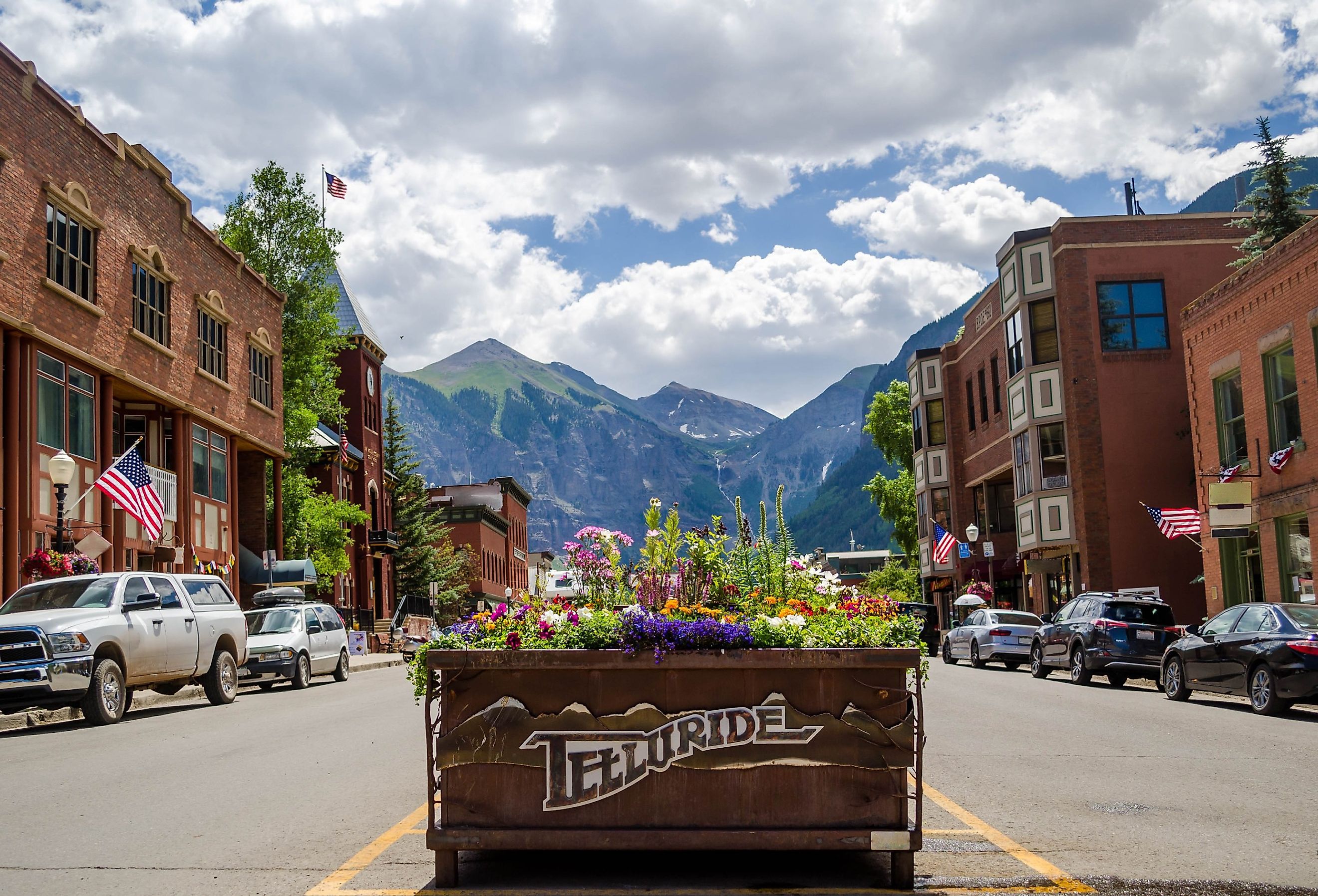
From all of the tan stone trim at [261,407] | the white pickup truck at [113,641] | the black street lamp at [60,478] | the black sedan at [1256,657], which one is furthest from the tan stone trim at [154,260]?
the black sedan at [1256,657]

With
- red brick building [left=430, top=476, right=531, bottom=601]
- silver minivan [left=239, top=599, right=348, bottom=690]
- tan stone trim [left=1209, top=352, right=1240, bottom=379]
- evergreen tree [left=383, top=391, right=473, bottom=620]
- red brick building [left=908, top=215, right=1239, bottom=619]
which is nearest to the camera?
silver minivan [left=239, top=599, right=348, bottom=690]

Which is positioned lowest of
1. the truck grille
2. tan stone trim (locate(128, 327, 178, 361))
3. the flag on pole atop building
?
the truck grille

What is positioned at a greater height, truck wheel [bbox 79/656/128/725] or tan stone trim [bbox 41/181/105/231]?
tan stone trim [bbox 41/181/105/231]

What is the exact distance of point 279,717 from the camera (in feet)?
57.2

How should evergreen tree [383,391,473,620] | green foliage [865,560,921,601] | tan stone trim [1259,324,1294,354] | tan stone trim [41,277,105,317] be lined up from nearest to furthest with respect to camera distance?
tan stone trim [1259,324,1294,354]
tan stone trim [41,277,105,317]
green foliage [865,560,921,601]
evergreen tree [383,391,473,620]

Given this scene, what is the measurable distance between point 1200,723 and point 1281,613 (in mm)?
2487

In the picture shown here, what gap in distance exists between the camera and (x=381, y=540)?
198 ft

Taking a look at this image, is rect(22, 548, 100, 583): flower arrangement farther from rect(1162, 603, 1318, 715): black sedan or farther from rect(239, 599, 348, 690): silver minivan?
rect(1162, 603, 1318, 715): black sedan

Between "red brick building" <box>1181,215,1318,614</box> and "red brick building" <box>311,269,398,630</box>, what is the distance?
35.8 metres

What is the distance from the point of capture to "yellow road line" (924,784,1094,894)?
6105mm

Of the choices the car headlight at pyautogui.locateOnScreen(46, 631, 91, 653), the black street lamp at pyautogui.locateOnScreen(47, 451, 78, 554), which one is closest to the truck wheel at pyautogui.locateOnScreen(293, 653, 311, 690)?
the black street lamp at pyautogui.locateOnScreen(47, 451, 78, 554)

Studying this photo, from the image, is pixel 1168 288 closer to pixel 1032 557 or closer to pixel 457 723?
pixel 1032 557

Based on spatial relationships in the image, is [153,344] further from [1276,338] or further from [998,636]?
[1276,338]

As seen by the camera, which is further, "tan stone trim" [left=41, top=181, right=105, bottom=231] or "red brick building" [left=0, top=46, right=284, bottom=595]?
"tan stone trim" [left=41, top=181, right=105, bottom=231]
